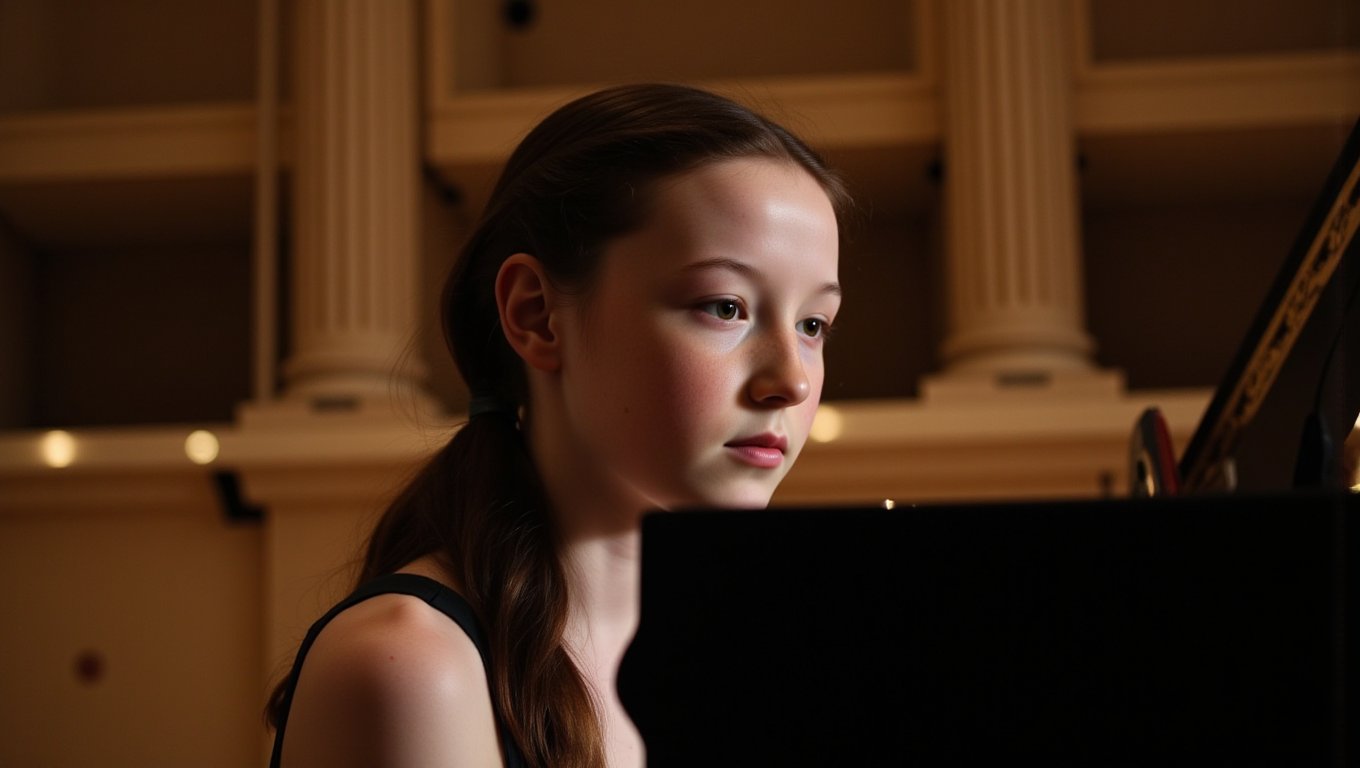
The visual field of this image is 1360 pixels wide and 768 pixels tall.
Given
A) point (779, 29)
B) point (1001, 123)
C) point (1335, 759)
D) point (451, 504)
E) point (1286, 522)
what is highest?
point (779, 29)

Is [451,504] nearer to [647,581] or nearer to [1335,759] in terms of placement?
[647,581]

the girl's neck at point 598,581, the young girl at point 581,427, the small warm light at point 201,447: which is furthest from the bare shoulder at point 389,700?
the small warm light at point 201,447

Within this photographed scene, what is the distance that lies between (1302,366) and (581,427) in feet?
2.78

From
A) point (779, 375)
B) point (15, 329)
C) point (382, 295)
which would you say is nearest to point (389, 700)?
point (779, 375)

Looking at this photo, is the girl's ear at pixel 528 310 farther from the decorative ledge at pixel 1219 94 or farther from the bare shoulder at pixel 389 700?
the decorative ledge at pixel 1219 94

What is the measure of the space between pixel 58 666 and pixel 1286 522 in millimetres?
4995

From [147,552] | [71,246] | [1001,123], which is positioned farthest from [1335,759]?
[71,246]

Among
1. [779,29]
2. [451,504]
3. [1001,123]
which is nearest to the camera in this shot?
[451,504]

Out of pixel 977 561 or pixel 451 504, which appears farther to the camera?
pixel 451 504

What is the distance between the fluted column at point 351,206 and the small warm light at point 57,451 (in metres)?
0.74

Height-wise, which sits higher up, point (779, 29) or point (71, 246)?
point (779, 29)

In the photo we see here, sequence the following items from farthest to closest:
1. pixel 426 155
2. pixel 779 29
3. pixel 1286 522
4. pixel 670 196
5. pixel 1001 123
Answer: pixel 779 29
pixel 426 155
pixel 1001 123
pixel 670 196
pixel 1286 522

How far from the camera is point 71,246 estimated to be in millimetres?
6387

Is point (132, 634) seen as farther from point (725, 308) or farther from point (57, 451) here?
point (725, 308)
